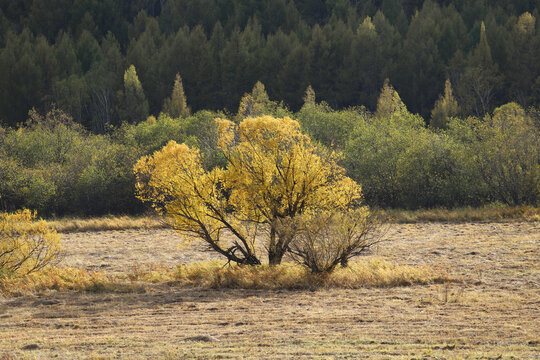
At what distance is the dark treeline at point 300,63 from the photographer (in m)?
85.2

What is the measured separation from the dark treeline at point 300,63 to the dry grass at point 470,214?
38.6 meters

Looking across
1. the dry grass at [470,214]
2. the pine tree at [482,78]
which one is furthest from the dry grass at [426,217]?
the pine tree at [482,78]

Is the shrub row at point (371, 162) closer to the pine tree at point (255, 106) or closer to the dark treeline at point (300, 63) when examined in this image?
the pine tree at point (255, 106)

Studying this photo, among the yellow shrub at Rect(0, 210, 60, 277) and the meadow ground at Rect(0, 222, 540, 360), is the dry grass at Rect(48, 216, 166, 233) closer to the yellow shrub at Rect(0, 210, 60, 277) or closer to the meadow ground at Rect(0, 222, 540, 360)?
the meadow ground at Rect(0, 222, 540, 360)

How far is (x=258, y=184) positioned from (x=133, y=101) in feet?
259

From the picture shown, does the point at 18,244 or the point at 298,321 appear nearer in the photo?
the point at 298,321

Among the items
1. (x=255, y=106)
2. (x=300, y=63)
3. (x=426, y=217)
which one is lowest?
(x=426, y=217)

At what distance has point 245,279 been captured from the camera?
2258 centimetres

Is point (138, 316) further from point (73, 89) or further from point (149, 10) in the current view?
point (149, 10)

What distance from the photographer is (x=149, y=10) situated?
6329 inches

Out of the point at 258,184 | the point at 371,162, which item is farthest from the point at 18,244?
the point at 371,162

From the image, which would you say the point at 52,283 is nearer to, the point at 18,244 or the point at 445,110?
the point at 18,244

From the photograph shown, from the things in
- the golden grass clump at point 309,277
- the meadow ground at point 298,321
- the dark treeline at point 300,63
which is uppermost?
the dark treeline at point 300,63

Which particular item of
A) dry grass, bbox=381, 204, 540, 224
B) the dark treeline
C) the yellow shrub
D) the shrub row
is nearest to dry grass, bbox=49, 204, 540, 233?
dry grass, bbox=381, 204, 540, 224
